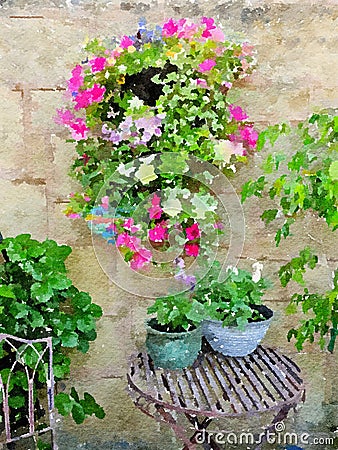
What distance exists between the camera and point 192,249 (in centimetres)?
203

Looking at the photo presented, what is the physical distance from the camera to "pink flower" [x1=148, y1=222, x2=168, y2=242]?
1.97 m

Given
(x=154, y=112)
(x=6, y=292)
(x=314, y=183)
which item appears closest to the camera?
(x=314, y=183)

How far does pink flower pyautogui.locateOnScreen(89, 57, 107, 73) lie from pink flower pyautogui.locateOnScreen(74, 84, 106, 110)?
0.18 feet

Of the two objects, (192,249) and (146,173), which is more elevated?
(146,173)

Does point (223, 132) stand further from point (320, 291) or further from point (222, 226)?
point (320, 291)

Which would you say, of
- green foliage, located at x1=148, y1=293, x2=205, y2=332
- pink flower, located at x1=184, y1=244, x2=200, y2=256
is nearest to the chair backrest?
green foliage, located at x1=148, y1=293, x2=205, y2=332

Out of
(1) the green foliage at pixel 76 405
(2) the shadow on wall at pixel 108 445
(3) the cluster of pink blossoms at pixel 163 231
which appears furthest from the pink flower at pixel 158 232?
(2) the shadow on wall at pixel 108 445

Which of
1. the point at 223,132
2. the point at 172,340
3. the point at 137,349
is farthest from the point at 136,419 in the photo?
the point at 223,132

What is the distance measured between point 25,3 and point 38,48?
17 centimetres

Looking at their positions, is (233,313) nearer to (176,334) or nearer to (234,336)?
(234,336)

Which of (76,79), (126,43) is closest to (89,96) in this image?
(76,79)

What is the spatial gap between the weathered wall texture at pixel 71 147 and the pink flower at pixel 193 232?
34 cm

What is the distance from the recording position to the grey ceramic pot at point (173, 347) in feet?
5.98

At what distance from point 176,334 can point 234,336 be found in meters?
0.21
